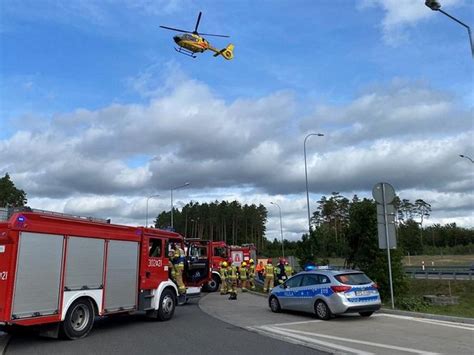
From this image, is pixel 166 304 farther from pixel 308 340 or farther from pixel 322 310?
pixel 308 340

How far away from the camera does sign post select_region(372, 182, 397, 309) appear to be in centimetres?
1477

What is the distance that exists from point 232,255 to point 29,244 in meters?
24.3

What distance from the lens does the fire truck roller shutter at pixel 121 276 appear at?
11.7 metres

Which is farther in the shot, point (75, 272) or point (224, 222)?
point (224, 222)

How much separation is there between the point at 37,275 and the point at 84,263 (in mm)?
1392

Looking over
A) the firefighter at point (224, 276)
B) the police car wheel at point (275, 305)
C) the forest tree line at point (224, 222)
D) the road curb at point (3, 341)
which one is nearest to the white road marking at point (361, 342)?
the police car wheel at point (275, 305)

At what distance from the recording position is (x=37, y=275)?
9656 mm

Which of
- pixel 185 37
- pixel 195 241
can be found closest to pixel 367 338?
pixel 195 241

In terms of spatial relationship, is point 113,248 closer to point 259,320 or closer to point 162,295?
point 162,295

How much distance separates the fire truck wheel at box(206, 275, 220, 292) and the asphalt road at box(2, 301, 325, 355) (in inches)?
517

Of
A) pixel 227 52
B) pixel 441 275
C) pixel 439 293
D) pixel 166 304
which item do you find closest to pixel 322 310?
pixel 166 304

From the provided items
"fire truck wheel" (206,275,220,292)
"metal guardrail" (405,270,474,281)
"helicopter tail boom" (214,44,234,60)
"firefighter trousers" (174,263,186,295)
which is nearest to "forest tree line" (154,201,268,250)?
"helicopter tail boom" (214,44,234,60)

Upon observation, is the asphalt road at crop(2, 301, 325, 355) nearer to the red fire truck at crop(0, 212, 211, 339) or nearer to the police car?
the red fire truck at crop(0, 212, 211, 339)

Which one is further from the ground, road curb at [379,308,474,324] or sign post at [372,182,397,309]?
sign post at [372,182,397,309]
